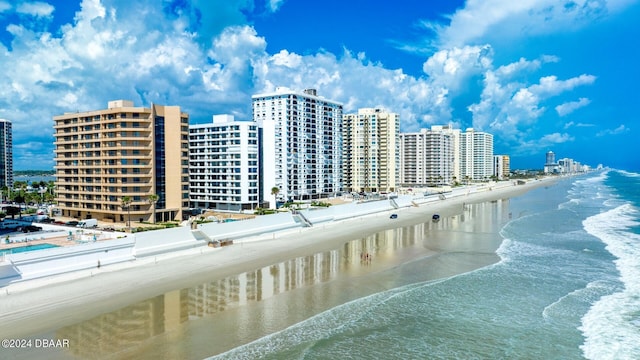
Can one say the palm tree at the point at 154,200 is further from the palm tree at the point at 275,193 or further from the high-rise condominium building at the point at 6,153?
the high-rise condominium building at the point at 6,153

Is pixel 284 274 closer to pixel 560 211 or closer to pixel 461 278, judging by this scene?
pixel 461 278

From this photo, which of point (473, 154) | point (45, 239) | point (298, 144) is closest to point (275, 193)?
point (298, 144)

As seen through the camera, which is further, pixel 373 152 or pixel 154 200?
pixel 373 152

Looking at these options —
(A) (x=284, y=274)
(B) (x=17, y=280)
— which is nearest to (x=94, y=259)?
(B) (x=17, y=280)

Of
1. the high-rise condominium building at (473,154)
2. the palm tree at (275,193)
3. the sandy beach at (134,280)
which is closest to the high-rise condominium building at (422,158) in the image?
the high-rise condominium building at (473,154)

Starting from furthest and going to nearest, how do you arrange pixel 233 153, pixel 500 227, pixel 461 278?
pixel 233 153, pixel 500 227, pixel 461 278

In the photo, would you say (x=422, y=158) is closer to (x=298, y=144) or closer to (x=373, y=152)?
(x=373, y=152)

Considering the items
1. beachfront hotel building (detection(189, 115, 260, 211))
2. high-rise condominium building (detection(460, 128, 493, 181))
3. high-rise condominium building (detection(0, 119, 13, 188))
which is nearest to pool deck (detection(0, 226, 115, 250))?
beachfront hotel building (detection(189, 115, 260, 211))
